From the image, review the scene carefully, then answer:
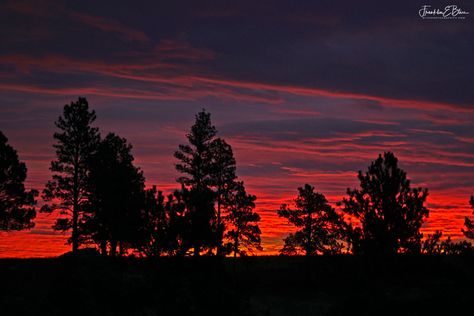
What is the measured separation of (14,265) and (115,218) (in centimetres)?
1364

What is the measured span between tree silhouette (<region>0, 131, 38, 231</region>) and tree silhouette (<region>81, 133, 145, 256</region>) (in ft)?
19.4

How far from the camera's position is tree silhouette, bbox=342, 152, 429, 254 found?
34.6m

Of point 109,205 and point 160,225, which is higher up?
point 109,205

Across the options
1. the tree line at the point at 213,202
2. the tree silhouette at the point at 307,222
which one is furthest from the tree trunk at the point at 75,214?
the tree silhouette at the point at 307,222

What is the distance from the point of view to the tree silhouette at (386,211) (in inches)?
1361

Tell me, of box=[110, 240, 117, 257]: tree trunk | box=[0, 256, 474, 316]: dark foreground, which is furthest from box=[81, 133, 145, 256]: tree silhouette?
box=[0, 256, 474, 316]: dark foreground

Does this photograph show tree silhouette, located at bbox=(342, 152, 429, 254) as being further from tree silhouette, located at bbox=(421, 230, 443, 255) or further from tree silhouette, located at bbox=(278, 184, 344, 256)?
tree silhouette, located at bbox=(278, 184, 344, 256)

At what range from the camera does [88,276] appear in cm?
2567

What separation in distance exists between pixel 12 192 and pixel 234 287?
109 feet

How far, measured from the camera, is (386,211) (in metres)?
35.1

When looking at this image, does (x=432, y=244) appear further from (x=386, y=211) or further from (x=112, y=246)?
(x=112, y=246)

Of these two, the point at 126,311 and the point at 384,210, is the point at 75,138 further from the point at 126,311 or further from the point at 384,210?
the point at 126,311

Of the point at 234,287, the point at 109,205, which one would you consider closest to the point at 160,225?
the point at 234,287

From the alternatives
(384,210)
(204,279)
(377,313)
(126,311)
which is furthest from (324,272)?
(204,279)
